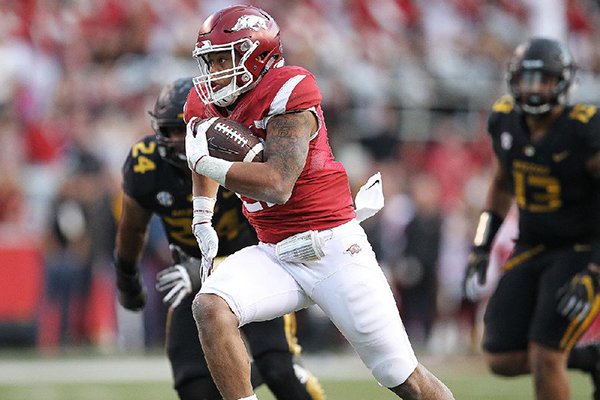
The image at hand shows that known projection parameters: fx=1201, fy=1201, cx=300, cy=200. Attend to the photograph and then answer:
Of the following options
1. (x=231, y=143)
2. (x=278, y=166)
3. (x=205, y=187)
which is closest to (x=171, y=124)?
(x=205, y=187)

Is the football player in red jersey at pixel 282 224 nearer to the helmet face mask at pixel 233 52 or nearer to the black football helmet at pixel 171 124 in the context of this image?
the helmet face mask at pixel 233 52

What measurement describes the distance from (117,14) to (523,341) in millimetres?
6836

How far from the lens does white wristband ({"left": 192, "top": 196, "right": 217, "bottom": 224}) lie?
4379mm

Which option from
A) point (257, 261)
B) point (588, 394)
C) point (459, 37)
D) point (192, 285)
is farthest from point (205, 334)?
point (459, 37)

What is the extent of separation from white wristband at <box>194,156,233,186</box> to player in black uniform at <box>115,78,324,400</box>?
2.73ft

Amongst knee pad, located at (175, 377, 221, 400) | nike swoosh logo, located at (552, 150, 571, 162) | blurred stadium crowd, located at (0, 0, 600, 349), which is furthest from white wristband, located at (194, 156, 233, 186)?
blurred stadium crowd, located at (0, 0, 600, 349)

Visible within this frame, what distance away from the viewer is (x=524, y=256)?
5.85 m

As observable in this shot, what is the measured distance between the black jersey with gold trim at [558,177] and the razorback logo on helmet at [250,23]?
1.89 m

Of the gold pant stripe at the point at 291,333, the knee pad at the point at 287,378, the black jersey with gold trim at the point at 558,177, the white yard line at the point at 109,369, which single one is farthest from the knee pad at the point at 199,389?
the white yard line at the point at 109,369

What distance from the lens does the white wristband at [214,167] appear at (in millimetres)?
4039

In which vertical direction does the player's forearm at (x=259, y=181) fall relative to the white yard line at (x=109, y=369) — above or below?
above

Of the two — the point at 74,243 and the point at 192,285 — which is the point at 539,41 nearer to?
the point at 192,285

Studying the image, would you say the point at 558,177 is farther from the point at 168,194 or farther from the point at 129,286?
the point at 129,286

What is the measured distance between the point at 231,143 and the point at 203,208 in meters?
0.41
